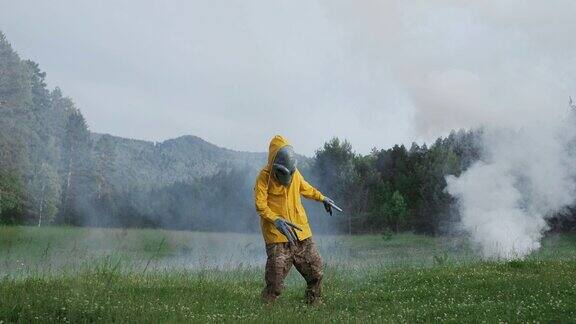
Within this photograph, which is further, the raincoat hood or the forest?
the forest

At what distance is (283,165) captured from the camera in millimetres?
8969

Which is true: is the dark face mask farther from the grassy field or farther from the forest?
the forest

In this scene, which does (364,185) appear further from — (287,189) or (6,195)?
(287,189)

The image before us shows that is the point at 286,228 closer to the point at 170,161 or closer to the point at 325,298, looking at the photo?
the point at 325,298

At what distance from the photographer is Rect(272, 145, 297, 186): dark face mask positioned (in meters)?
8.95

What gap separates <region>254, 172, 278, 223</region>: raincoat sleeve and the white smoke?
15.2 meters

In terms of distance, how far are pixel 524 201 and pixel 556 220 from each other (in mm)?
4750

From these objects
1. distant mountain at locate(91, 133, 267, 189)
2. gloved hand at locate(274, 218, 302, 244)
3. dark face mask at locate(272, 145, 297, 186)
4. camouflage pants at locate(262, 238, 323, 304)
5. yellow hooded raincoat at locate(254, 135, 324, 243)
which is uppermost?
distant mountain at locate(91, 133, 267, 189)

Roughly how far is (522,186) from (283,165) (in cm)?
1889

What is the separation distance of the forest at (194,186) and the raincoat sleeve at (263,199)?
21.5 m

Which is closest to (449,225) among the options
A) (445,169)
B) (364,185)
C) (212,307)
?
(445,169)

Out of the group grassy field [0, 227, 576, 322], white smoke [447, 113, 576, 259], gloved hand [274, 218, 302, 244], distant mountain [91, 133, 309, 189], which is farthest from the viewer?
distant mountain [91, 133, 309, 189]

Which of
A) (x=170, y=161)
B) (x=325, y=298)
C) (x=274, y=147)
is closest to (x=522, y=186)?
(x=325, y=298)

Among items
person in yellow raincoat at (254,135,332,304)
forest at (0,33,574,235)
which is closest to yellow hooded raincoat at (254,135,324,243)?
person in yellow raincoat at (254,135,332,304)
